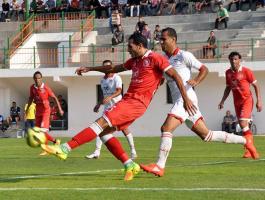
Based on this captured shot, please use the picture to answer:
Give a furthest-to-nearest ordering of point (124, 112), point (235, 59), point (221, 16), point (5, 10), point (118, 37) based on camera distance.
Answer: point (5, 10), point (118, 37), point (221, 16), point (235, 59), point (124, 112)

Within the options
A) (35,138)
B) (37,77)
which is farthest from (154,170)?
(37,77)

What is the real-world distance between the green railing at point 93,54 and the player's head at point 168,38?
25.8 meters

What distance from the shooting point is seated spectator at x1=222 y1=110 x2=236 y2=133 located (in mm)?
36234

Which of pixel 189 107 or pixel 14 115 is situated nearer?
pixel 189 107

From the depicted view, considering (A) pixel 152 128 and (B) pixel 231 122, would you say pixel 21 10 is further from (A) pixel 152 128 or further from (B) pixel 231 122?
(B) pixel 231 122

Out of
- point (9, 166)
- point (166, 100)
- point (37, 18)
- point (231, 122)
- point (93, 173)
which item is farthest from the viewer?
point (37, 18)

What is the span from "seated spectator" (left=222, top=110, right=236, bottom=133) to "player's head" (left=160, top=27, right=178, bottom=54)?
23926 millimetres

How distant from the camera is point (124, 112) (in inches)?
445

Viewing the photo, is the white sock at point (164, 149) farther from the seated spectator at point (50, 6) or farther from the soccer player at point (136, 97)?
the seated spectator at point (50, 6)

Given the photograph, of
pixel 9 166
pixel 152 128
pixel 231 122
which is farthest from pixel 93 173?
pixel 152 128

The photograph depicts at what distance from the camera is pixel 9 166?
14836 millimetres

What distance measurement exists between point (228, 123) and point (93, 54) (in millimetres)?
8754

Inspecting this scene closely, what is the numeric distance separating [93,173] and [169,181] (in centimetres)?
200

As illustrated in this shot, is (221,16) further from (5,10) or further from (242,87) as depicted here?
(242,87)
